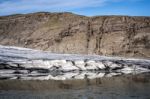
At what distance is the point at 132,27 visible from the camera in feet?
181

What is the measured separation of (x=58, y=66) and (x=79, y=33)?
2206 centimetres

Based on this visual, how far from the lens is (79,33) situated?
5709cm

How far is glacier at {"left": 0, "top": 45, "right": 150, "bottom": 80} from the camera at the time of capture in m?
31.4

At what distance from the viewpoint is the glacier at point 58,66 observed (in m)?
31.4

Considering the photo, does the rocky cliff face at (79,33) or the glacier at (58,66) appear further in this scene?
the rocky cliff face at (79,33)

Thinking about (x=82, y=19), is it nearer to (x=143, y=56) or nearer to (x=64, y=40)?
(x=64, y=40)

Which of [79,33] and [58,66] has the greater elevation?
[79,33]

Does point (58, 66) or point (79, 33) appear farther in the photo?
point (79, 33)

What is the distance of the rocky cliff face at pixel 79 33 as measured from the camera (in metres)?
53.6

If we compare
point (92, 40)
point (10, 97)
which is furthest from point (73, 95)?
point (92, 40)

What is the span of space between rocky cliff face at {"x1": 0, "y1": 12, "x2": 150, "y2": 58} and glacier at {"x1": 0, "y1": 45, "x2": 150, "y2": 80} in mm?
12915

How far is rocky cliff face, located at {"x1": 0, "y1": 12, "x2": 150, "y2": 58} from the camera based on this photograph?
53.6 metres

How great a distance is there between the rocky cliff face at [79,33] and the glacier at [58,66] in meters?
12.9

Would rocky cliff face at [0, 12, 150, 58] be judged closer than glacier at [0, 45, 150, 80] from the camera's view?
No
